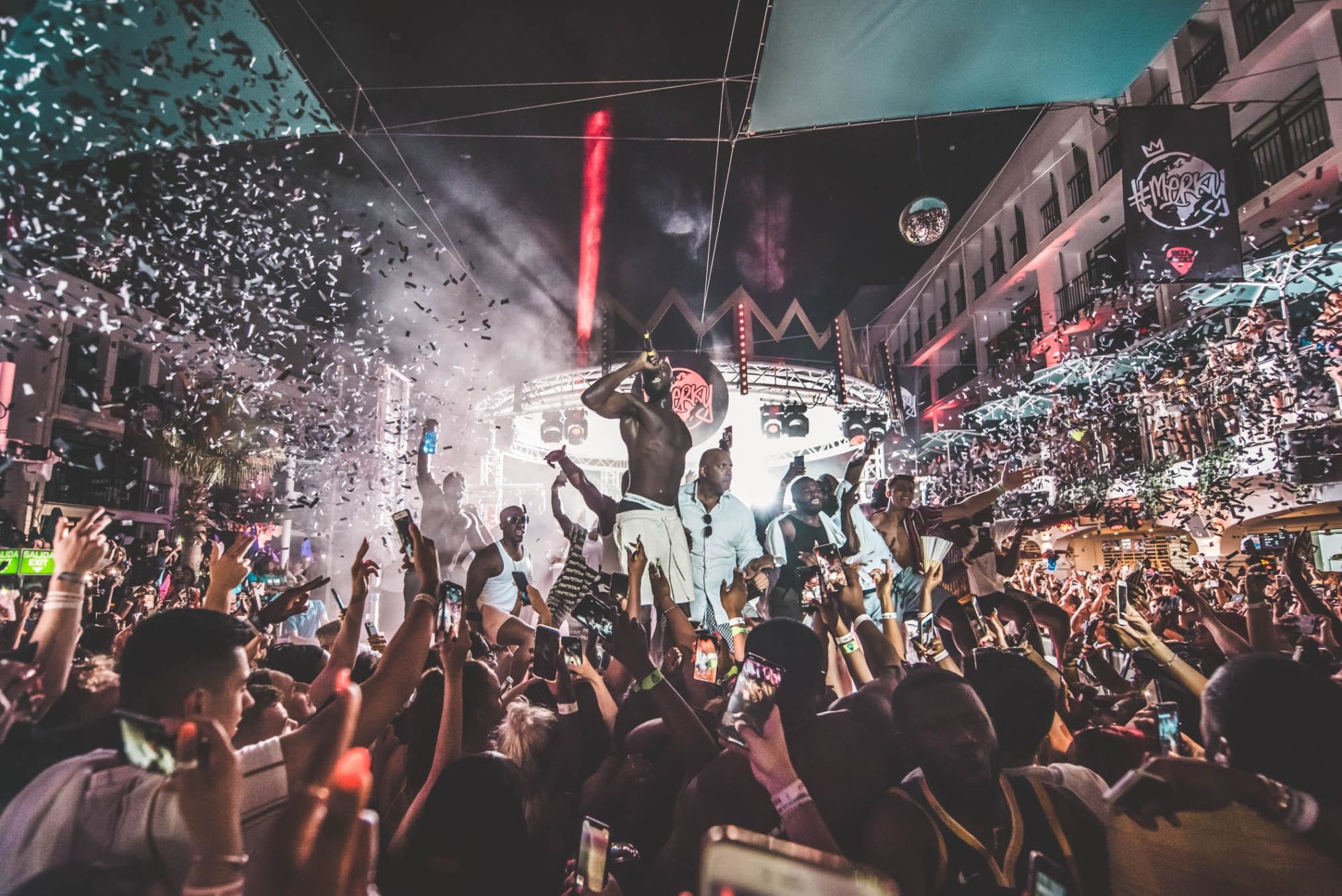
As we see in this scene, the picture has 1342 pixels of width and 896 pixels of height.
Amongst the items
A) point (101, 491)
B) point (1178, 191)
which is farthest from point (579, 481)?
point (101, 491)

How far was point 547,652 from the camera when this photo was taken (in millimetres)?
3170

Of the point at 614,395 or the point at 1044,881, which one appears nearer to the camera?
the point at 1044,881

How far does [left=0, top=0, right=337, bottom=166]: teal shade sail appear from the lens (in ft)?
15.6

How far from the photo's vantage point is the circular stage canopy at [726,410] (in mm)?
14289

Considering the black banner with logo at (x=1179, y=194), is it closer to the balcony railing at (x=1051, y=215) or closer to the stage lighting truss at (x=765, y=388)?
the stage lighting truss at (x=765, y=388)

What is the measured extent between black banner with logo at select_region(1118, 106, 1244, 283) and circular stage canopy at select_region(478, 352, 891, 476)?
5.45m

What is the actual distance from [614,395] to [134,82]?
4.16 metres

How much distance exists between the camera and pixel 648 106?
8328 mm

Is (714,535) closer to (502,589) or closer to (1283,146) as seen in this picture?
(502,589)

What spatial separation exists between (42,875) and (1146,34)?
7597 mm

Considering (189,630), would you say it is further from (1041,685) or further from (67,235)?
(67,235)

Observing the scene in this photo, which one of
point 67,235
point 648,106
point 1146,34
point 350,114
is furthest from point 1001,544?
point 67,235

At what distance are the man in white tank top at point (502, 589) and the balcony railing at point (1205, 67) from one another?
19.8m

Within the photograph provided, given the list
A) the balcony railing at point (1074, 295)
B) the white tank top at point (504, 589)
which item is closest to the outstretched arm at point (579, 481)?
the white tank top at point (504, 589)
